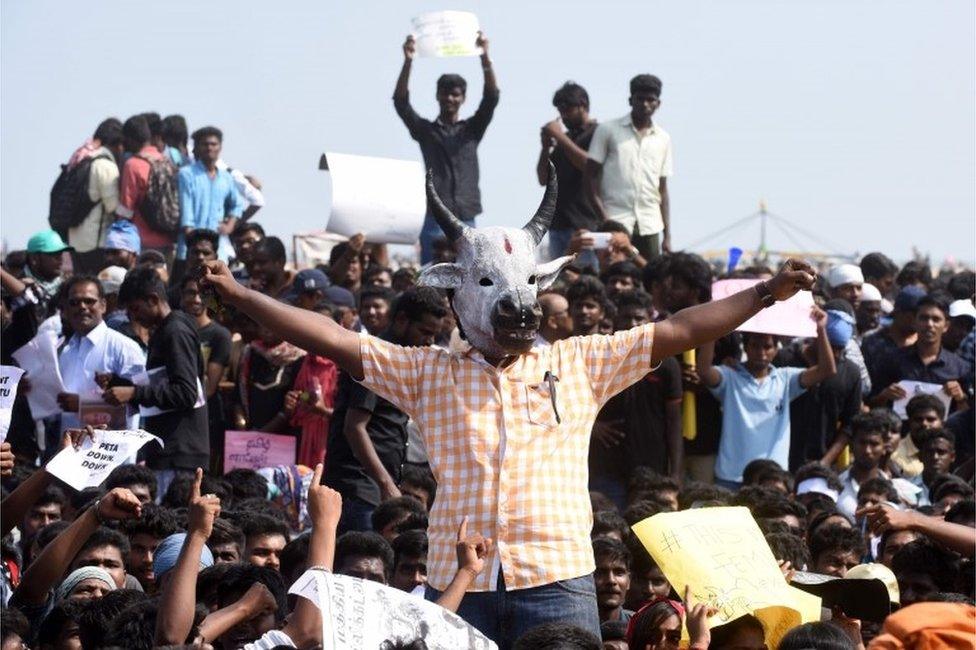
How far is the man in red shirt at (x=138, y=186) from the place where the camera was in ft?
47.8

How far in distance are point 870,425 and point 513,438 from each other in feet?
17.0

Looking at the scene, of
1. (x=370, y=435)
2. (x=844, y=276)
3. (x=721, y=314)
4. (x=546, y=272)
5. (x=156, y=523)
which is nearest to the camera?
(x=721, y=314)

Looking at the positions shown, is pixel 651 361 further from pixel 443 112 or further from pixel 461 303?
pixel 443 112

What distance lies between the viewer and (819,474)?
1055cm

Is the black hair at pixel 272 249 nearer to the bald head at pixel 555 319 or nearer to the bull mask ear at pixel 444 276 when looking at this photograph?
the bald head at pixel 555 319

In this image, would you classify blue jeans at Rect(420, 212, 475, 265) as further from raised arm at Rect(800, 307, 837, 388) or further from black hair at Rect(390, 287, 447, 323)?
black hair at Rect(390, 287, 447, 323)

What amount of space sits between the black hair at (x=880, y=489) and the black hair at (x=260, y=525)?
126 inches

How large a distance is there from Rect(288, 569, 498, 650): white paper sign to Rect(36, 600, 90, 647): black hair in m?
1.82

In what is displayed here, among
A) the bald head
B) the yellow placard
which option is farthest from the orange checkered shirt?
the bald head

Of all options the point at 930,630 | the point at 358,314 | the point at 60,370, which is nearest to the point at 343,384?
the point at 60,370

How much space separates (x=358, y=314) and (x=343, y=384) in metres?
2.99

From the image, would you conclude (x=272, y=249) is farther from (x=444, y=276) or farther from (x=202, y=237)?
(x=444, y=276)

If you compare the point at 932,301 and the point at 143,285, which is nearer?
the point at 143,285

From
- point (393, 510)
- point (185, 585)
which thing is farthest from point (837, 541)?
point (185, 585)
